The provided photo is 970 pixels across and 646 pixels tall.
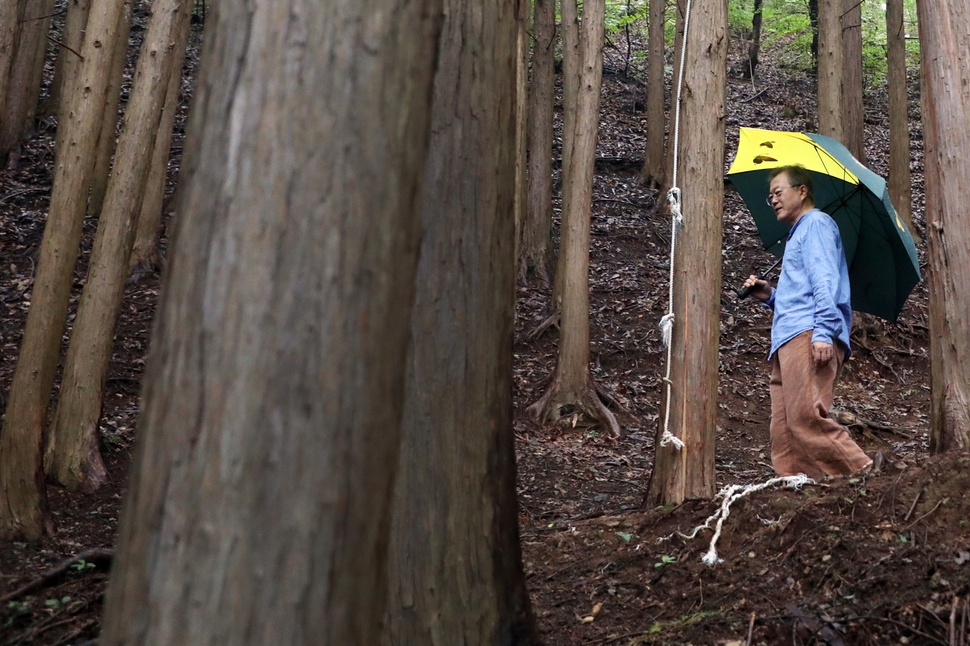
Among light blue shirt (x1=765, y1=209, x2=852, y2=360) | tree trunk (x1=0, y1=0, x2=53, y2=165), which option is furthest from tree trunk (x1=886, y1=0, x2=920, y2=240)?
tree trunk (x1=0, y1=0, x2=53, y2=165)

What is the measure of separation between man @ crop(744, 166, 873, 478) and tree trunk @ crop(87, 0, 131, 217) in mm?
5431

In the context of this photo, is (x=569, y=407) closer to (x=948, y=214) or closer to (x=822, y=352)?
(x=822, y=352)

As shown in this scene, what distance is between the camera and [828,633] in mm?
3008

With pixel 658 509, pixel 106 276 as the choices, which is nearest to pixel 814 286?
pixel 658 509

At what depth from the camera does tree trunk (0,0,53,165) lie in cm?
1183

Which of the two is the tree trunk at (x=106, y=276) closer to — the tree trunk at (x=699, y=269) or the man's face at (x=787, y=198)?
the tree trunk at (x=699, y=269)

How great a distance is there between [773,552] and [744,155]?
2.68 m

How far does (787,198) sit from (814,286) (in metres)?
0.60

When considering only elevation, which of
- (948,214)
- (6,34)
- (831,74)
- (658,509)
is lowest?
(658,509)

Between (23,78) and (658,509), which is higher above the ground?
(23,78)

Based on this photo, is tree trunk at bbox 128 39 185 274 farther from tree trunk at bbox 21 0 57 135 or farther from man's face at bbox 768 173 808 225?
man's face at bbox 768 173 808 225

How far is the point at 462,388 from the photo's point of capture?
2.91m

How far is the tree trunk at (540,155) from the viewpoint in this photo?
12.3 meters

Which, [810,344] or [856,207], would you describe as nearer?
[810,344]
